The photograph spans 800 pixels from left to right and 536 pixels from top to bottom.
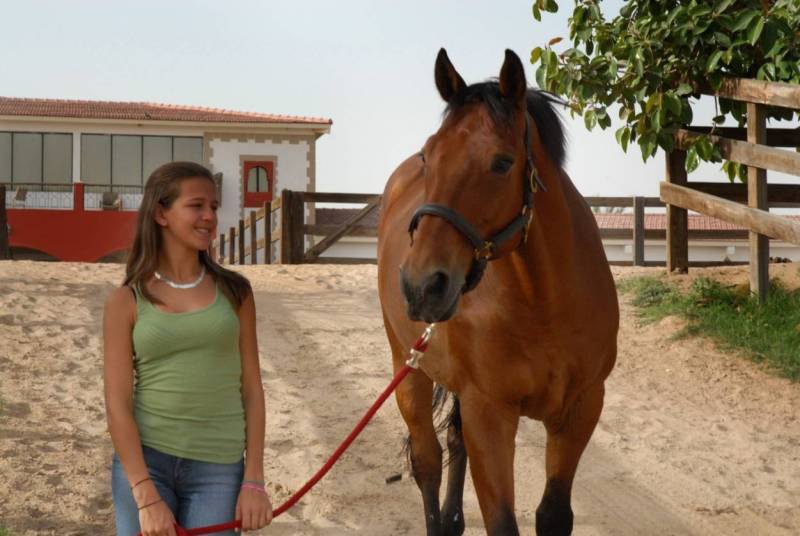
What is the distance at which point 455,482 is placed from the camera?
5.00 m

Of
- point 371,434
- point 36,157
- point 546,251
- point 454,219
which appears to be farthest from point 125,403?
point 36,157

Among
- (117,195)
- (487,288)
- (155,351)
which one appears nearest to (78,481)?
(487,288)

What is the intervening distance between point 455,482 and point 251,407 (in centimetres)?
237

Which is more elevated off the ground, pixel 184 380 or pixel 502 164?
pixel 502 164

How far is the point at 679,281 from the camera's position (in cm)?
989

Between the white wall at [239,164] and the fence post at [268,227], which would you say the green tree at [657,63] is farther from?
the white wall at [239,164]

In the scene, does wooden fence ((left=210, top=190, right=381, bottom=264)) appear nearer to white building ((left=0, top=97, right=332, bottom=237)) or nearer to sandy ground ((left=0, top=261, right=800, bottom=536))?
sandy ground ((left=0, top=261, right=800, bottom=536))

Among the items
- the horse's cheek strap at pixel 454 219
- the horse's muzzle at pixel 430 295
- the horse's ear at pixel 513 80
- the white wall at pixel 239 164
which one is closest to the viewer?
the horse's muzzle at pixel 430 295

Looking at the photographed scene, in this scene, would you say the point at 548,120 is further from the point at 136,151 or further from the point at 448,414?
the point at 136,151

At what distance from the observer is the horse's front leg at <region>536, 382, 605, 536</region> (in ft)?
12.9

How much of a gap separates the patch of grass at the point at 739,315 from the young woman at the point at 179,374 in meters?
6.09

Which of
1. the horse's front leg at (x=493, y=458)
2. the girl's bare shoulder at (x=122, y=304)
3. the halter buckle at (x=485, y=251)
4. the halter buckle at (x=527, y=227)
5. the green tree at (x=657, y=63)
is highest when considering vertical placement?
the green tree at (x=657, y=63)

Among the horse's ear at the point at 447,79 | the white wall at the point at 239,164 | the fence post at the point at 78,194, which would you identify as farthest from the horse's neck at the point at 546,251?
the white wall at the point at 239,164

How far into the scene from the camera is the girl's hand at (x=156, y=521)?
8.26ft
